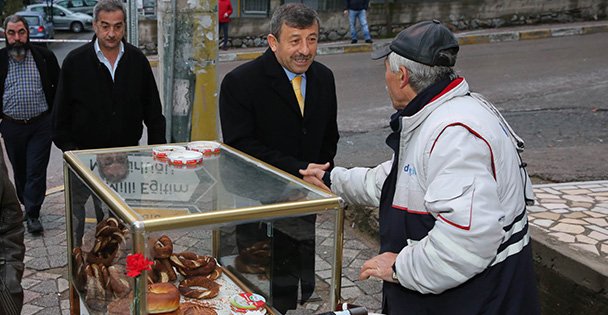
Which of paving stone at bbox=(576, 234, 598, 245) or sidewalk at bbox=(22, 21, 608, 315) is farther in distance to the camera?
paving stone at bbox=(576, 234, 598, 245)

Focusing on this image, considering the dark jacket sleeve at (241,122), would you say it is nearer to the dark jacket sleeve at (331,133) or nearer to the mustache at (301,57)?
the mustache at (301,57)

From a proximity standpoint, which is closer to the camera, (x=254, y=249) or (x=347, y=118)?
(x=254, y=249)

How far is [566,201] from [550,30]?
13.9 m

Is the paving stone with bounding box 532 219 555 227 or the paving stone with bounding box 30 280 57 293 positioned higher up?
the paving stone with bounding box 532 219 555 227

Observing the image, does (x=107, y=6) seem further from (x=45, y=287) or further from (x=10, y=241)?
(x=10, y=241)

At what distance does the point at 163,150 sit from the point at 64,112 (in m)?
Result: 1.71

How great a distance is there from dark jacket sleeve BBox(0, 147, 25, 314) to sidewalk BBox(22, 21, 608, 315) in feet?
6.68

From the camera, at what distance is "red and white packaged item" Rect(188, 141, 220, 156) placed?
3332mm

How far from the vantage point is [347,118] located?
32.4 feet

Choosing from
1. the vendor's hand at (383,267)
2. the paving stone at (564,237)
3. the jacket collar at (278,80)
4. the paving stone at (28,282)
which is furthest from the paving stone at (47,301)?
the paving stone at (564,237)

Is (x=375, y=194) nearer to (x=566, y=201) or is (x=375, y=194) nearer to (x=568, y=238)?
(x=568, y=238)

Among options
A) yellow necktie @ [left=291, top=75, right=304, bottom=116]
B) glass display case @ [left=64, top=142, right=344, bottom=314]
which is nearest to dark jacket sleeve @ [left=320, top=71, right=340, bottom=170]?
yellow necktie @ [left=291, top=75, right=304, bottom=116]

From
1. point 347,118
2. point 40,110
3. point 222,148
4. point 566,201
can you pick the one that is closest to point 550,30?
point 347,118

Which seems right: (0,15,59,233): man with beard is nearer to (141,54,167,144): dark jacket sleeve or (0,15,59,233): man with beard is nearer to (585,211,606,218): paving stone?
(141,54,167,144): dark jacket sleeve
